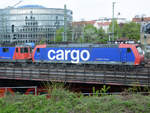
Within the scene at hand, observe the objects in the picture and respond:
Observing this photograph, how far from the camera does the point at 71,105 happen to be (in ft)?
22.9

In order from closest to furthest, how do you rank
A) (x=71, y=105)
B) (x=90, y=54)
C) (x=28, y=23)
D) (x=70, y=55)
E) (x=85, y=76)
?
(x=71, y=105)
(x=85, y=76)
(x=90, y=54)
(x=70, y=55)
(x=28, y=23)

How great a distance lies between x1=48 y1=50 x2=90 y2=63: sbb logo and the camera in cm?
1816

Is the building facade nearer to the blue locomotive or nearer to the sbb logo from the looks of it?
the blue locomotive

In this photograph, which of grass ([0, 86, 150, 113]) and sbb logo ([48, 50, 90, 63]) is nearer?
grass ([0, 86, 150, 113])

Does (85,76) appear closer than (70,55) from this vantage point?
Yes

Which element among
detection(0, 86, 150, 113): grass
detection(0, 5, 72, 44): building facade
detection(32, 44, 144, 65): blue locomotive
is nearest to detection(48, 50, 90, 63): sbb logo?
Result: detection(32, 44, 144, 65): blue locomotive

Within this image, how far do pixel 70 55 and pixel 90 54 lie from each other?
2216 millimetres

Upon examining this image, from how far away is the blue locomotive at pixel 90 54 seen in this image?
16.3m

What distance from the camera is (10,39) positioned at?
40125 millimetres

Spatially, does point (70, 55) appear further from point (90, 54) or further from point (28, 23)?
point (28, 23)

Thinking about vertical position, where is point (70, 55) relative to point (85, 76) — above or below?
above

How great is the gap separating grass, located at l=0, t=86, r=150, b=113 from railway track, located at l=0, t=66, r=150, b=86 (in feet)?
14.3

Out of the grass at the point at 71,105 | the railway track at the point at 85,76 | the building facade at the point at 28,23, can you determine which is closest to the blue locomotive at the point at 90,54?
the railway track at the point at 85,76

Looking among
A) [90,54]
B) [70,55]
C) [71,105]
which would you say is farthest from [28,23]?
[71,105]
